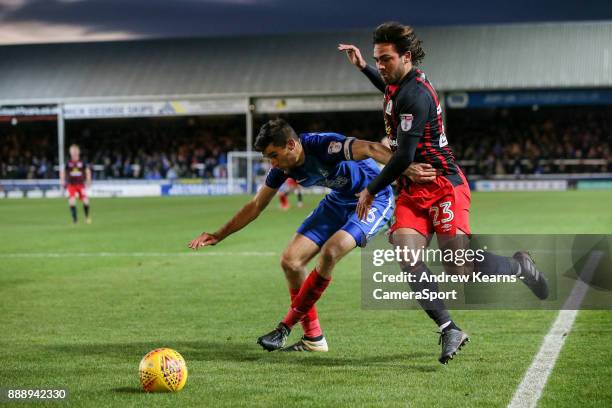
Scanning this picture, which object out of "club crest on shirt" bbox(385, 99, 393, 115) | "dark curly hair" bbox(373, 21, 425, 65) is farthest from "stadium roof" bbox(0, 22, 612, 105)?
"dark curly hair" bbox(373, 21, 425, 65)

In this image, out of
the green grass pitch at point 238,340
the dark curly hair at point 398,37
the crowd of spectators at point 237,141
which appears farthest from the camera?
the crowd of spectators at point 237,141

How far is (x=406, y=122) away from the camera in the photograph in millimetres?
6445

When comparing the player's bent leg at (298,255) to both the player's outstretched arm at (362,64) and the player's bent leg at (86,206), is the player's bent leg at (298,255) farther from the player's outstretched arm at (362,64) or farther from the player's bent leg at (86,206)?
the player's bent leg at (86,206)

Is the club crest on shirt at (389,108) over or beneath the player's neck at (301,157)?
over

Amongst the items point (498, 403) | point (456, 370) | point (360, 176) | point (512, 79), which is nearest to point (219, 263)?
point (360, 176)

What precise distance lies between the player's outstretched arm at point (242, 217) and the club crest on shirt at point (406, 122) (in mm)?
1435

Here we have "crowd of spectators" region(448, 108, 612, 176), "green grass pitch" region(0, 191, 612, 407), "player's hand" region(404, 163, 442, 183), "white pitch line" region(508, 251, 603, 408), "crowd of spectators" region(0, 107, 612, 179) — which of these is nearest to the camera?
"white pitch line" region(508, 251, 603, 408)

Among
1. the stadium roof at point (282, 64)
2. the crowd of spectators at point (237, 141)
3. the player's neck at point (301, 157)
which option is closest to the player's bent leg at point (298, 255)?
the player's neck at point (301, 157)

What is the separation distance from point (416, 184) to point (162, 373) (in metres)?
2.20

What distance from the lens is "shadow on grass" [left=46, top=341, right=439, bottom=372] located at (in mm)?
6902

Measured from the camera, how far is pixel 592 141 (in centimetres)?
4553

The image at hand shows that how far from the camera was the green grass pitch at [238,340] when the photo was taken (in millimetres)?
5938

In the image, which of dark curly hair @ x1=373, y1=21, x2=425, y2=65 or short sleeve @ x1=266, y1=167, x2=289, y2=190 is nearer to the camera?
dark curly hair @ x1=373, y1=21, x2=425, y2=65

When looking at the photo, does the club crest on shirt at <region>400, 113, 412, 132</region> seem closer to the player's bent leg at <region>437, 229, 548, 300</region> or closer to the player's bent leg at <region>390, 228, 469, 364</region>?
the player's bent leg at <region>390, 228, 469, 364</region>
